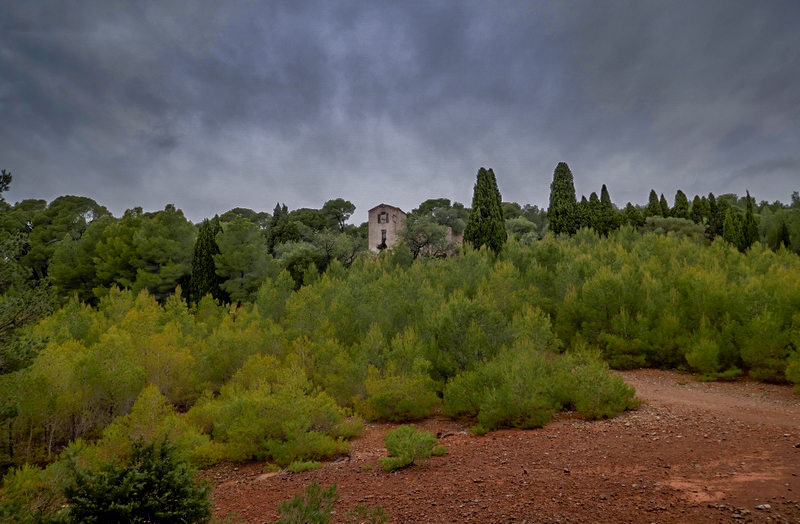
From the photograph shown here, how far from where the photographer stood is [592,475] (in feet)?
16.8

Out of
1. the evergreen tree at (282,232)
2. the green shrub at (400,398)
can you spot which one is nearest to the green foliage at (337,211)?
the evergreen tree at (282,232)

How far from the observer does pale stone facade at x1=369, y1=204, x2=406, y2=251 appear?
1565 inches

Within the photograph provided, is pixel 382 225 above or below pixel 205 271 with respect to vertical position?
above

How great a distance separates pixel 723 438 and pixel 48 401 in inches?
467

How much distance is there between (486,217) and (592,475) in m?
19.2

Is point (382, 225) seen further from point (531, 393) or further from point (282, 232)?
point (531, 393)

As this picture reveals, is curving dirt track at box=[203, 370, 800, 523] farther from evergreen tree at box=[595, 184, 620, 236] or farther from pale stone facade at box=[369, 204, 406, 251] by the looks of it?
pale stone facade at box=[369, 204, 406, 251]

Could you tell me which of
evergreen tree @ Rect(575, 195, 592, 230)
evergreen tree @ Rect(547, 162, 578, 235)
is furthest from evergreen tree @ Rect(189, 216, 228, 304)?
evergreen tree @ Rect(575, 195, 592, 230)

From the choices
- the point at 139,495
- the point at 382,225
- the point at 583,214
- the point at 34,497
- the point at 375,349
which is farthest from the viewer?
the point at 382,225

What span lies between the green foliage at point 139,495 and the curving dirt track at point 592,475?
178cm

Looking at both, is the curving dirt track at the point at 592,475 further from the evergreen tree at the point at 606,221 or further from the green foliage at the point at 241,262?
the evergreen tree at the point at 606,221

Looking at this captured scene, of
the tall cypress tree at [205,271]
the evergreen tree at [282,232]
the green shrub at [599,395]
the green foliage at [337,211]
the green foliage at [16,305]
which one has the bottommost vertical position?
the green shrub at [599,395]

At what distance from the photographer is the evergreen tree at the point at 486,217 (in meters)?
22.9

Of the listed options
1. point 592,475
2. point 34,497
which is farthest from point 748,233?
point 34,497
